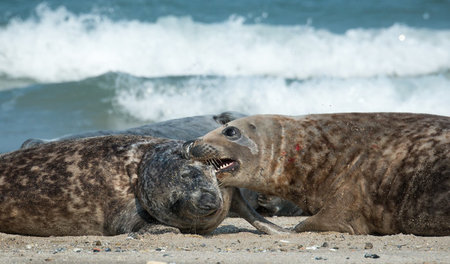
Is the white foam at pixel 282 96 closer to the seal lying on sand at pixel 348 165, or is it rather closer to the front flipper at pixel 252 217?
the front flipper at pixel 252 217

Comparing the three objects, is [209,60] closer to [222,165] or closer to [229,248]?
[222,165]

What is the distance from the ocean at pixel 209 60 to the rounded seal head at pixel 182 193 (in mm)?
7552

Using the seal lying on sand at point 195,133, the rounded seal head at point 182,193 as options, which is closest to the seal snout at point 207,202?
the rounded seal head at point 182,193

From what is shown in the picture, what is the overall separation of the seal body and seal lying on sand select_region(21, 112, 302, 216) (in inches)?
64.0

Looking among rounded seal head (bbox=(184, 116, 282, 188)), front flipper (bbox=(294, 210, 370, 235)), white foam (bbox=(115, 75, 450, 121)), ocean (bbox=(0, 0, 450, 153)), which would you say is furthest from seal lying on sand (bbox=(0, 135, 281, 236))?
white foam (bbox=(115, 75, 450, 121))

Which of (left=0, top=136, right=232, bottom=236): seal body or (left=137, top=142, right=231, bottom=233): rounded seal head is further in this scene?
(left=0, top=136, right=232, bottom=236): seal body

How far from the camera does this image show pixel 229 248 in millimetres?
5219

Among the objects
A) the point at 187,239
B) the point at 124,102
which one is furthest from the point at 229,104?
the point at 187,239

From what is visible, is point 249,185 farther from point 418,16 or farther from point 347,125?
point 418,16

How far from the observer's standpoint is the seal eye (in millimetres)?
6332

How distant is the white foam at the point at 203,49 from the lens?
19.9 meters

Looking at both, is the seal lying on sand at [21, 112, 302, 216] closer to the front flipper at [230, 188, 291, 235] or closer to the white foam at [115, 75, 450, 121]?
the front flipper at [230, 188, 291, 235]

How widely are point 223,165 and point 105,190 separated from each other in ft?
3.62

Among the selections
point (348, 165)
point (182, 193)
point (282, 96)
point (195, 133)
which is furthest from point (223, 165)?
point (282, 96)
